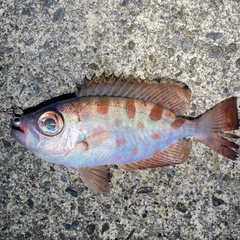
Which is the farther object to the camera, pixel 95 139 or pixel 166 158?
pixel 166 158

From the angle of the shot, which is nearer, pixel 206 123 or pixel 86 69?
pixel 206 123

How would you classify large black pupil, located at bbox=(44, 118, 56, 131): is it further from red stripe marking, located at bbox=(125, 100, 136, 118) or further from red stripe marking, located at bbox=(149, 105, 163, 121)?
red stripe marking, located at bbox=(149, 105, 163, 121)

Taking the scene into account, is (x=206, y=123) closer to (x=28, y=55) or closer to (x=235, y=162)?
(x=235, y=162)

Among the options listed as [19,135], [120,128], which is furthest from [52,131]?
[120,128]

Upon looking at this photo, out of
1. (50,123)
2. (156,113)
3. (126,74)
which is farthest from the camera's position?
(126,74)

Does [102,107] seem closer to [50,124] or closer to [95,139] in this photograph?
[95,139]

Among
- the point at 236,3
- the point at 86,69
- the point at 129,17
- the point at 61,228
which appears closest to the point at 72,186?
the point at 61,228

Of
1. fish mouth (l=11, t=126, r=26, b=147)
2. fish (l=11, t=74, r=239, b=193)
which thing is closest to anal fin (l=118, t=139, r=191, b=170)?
fish (l=11, t=74, r=239, b=193)
